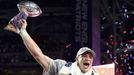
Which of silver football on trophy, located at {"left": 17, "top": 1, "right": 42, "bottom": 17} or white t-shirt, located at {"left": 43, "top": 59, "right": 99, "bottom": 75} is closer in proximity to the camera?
white t-shirt, located at {"left": 43, "top": 59, "right": 99, "bottom": 75}

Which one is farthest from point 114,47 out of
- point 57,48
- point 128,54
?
point 57,48

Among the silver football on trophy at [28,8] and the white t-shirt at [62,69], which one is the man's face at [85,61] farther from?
the silver football on trophy at [28,8]

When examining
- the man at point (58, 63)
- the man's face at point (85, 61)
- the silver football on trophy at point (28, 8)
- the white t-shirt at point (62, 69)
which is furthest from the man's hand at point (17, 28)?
the man's face at point (85, 61)

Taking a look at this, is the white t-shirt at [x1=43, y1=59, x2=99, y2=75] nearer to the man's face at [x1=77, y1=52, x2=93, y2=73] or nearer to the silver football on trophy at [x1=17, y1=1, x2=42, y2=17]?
the man's face at [x1=77, y1=52, x2=93, y2=73]

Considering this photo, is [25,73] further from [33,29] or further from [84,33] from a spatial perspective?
[84,33]

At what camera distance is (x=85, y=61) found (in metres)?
2.47

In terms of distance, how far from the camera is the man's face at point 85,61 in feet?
8.01

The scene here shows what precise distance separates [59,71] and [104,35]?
5813mm

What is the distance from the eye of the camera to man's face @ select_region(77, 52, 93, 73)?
96.1 inches

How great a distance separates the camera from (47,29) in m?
9.45

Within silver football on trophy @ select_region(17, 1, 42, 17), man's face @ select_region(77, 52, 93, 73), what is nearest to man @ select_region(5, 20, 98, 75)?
man's face @ select_region(77, 52, 93, 73)

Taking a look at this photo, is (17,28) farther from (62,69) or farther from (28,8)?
(62,69)

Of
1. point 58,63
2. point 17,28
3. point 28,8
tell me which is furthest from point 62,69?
point 28,8

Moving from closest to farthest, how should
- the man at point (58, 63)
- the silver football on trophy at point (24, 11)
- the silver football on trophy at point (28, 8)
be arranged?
the man at point (58, 63) → the silver football on trophy at point (24, 11) → the silver football on trophy at point (28, 8)
